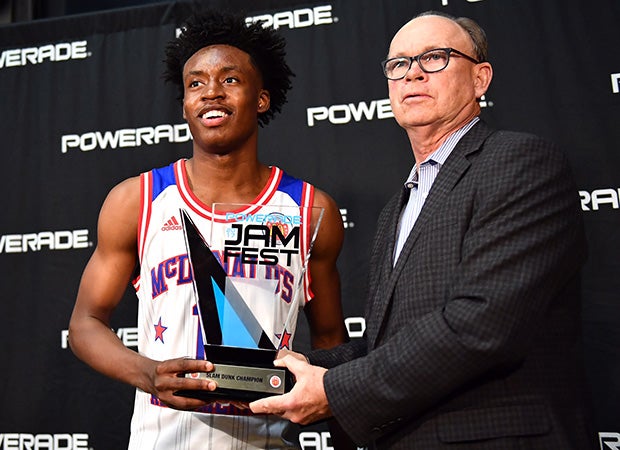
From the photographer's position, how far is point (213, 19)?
6.70 ft

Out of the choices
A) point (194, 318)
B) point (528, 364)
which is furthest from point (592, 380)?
point (194, 318)

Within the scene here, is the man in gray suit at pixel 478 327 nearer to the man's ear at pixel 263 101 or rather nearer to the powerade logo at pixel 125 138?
the man's ear at pixel 263 101

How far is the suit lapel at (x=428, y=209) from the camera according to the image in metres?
1.44

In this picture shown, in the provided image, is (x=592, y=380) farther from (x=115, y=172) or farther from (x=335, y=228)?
(x=115, y=172)

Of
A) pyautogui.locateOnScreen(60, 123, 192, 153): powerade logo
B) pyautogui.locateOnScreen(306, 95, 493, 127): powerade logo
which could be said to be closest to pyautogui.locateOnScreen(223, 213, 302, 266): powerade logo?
pyautogui.locateOnScreen(306, 95, 493, 127): powerade logo

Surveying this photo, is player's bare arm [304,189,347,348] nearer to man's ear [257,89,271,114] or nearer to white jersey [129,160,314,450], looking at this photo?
white jersey [129,160,314,450]

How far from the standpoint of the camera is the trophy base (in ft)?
4.62

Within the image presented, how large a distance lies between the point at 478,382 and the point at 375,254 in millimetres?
518

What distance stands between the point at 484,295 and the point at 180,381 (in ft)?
2.09

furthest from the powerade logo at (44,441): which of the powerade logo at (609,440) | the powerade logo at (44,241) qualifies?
the powerade logo at (609,440)

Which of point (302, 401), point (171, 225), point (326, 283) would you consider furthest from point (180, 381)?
point (326, 283)

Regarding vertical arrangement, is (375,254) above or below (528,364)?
above

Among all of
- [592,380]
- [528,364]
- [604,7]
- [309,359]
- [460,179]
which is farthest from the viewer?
[604,7]

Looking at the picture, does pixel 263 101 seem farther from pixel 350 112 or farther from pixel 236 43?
pixel 350 112
